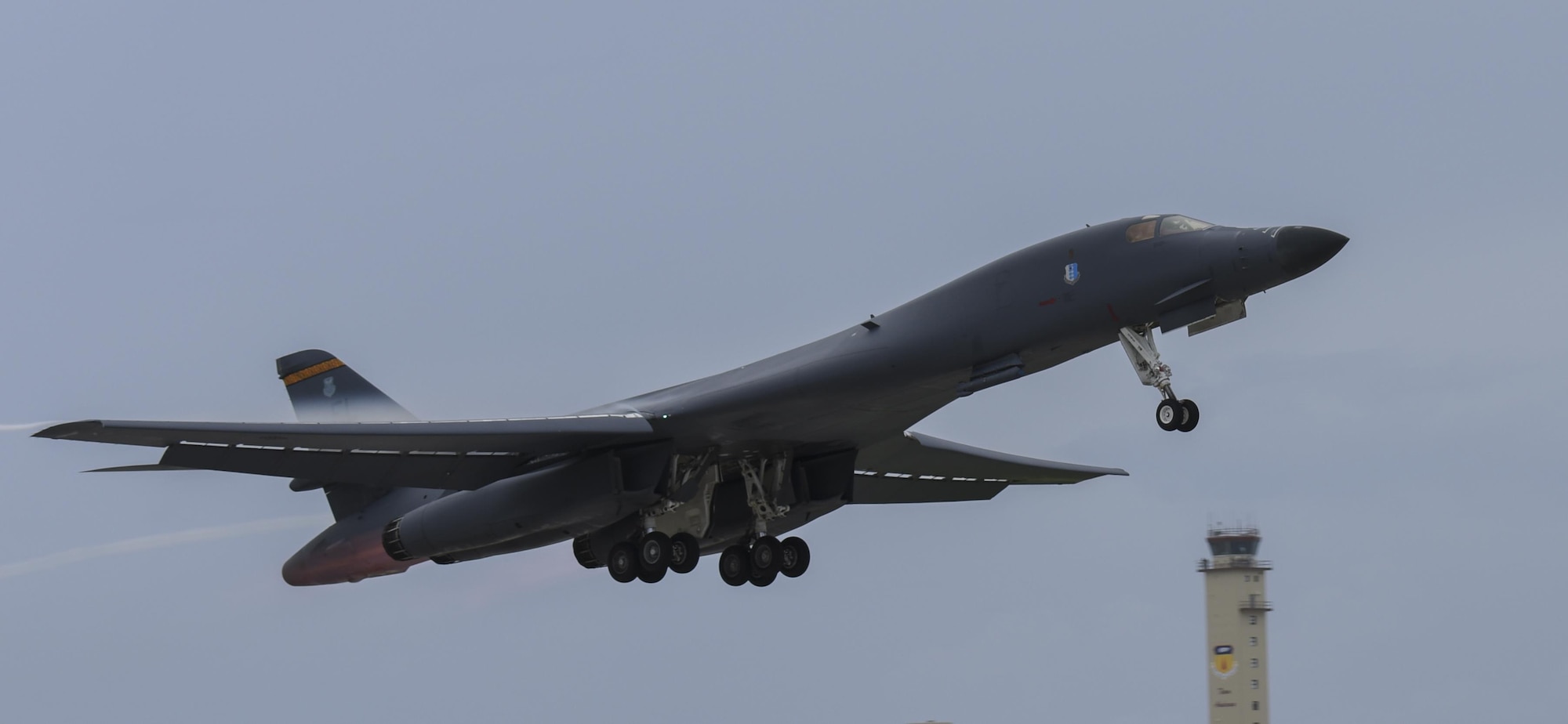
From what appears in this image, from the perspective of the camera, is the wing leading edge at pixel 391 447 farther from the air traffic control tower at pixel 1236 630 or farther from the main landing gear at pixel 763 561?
the air traffic control tower at pixel 1236 630

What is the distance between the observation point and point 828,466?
3020cm

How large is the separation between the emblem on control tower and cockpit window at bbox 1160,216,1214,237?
44.4m

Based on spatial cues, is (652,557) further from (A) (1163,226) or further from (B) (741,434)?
(A) (1163,226)

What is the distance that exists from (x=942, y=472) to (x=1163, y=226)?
36.0 ft

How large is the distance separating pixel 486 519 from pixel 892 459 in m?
7.48

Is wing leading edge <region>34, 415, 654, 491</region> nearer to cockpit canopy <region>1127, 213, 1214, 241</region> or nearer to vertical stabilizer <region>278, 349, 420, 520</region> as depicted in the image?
vertical stabilizer <region>278, 349, 420, 520</region>

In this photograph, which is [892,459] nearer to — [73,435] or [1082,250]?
[1082,250]

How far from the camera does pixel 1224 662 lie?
216 ft

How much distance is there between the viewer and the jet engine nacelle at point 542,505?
2828 centimetres

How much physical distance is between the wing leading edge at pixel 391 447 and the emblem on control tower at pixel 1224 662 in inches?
1661

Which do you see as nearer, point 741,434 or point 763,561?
point 741,434

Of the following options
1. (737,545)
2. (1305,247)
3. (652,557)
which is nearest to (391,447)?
(652,557)

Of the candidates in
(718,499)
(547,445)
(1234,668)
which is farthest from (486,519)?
(1234,668)

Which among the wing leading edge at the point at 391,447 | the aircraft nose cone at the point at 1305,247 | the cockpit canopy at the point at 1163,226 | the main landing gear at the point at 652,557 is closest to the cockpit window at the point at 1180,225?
the cockpit canopy at the point at 1163,226
